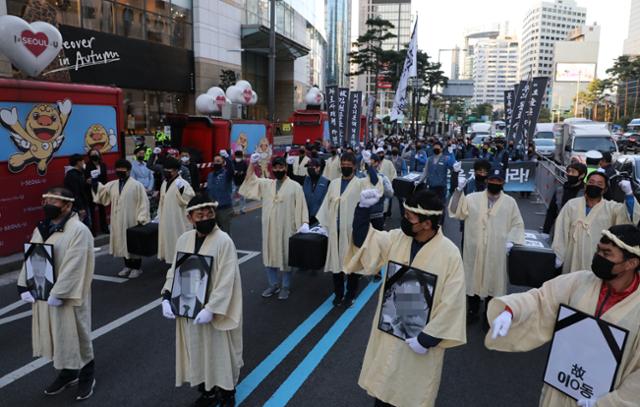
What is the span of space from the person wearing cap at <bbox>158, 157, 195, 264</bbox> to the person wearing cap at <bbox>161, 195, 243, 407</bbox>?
10.8 feet

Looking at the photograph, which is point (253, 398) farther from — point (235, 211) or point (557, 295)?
point (235, 211)

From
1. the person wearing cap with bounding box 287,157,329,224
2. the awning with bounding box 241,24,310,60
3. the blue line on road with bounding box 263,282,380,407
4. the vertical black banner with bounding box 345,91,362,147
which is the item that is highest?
the awning with bounding box 241,24,310,60

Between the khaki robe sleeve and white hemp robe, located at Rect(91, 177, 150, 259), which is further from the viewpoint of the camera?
white hemp robe, located at Rect(91, 177, 150, 259)

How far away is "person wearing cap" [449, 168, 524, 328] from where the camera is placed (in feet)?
17.4

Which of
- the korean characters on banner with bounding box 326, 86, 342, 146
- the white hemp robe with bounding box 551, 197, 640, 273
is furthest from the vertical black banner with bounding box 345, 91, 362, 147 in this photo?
the white hemp robe with bounding box 551, 197, 640, 273

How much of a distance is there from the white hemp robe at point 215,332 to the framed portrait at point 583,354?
2.16 metres

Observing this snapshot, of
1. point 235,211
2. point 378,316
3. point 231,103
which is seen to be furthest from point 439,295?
point 231,103

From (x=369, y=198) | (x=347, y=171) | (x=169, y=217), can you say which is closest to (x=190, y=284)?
(x=369, y=198)

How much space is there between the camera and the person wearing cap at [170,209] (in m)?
6.97

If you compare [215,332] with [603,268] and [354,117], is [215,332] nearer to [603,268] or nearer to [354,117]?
[603,268]

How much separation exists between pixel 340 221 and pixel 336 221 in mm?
50

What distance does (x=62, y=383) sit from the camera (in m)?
4.16

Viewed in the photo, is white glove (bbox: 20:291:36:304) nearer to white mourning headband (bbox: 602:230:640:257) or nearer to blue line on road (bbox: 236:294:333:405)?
blue line on road (bbox: 236:294:333:405)

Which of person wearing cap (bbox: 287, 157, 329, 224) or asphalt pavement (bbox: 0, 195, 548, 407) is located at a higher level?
person wearing cap (bbox: 287, 157, 329, 224)
